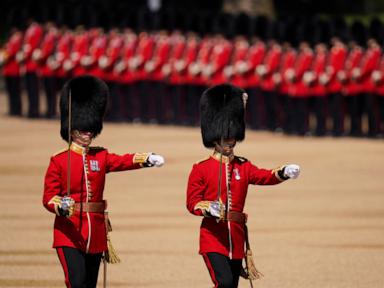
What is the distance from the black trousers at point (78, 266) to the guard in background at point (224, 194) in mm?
568

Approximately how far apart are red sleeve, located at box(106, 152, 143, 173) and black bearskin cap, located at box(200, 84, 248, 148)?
393 millimetres

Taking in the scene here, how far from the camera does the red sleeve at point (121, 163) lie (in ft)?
25.5

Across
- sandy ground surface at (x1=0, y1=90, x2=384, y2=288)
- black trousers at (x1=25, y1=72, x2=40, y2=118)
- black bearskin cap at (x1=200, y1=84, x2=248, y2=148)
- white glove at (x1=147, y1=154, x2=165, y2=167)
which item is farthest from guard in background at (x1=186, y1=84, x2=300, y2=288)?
black trousers at (x1=25, y1=72, x2=40, y2=118)

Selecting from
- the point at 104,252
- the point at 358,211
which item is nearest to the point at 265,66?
the point at 358,211

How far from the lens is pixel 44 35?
21.1 m

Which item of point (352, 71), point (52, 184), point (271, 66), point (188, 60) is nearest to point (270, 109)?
point (271, 66)

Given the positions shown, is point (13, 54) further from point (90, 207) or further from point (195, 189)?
point (195, 189)

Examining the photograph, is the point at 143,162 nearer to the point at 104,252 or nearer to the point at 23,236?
the point at 104,252

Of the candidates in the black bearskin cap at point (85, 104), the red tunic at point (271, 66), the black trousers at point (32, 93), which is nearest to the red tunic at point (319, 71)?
the red tunic at point (271, 66)

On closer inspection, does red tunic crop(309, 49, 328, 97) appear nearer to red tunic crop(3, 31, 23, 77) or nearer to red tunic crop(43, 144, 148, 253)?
red tunic crop(3, 31, 23, 77)

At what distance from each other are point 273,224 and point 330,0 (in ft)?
75.7

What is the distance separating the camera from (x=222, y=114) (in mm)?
7906

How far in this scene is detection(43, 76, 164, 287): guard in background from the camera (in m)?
7.61

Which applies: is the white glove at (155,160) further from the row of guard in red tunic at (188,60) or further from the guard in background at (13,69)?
the guard in background at (13,69)
